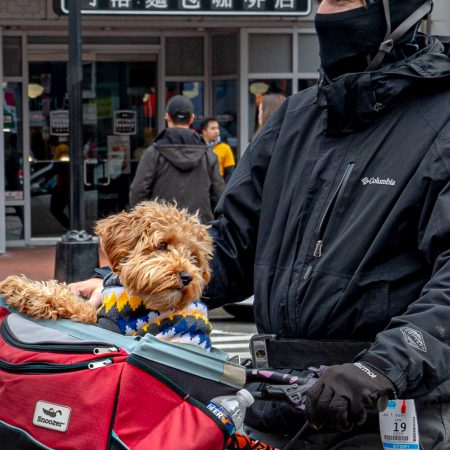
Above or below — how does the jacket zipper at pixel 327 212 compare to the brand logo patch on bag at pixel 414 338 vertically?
above

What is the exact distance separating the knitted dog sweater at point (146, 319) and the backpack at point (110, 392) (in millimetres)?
376

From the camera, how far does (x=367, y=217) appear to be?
2703 millimetres

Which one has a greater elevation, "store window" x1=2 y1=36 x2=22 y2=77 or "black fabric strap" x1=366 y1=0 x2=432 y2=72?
"store window" x1=2 y1=36 x2=22 y2=77

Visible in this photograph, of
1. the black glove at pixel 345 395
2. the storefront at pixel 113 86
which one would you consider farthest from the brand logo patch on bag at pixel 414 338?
the storefront at pixel 113 86

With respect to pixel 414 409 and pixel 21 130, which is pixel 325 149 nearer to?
pixel 414 409

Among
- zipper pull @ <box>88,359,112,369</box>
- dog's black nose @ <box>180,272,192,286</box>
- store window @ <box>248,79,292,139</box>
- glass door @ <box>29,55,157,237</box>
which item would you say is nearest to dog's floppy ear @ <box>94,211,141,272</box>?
dog's black nose @ <box>180,272,192,286</box>

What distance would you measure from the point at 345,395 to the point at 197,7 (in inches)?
500

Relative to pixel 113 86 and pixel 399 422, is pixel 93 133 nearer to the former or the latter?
pixel 113 86

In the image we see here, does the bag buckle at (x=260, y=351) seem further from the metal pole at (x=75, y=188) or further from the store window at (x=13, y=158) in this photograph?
the store window at (x=13, y=158)

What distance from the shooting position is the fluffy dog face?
2.79 meters

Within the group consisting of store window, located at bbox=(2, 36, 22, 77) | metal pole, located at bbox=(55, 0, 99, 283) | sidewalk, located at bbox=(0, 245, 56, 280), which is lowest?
sidewalk, located at bbox=(0, 245, 56, 280)

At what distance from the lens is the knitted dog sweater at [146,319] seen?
9.77ft

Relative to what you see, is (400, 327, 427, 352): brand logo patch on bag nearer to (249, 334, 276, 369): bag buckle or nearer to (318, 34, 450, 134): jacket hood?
(249, 334, 276, 369): bag buckle

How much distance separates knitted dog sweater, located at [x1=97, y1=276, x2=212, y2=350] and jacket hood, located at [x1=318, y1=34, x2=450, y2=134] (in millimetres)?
637
